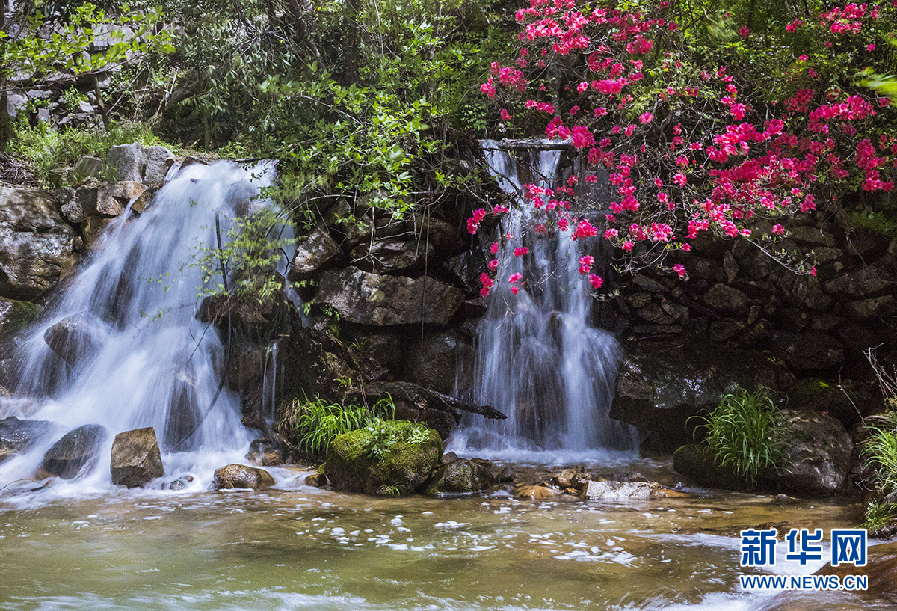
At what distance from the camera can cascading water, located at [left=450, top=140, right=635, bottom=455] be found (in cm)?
838

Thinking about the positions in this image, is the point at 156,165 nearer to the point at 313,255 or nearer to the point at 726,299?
the point at 313,255

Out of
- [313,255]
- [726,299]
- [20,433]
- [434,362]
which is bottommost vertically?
[20,433]

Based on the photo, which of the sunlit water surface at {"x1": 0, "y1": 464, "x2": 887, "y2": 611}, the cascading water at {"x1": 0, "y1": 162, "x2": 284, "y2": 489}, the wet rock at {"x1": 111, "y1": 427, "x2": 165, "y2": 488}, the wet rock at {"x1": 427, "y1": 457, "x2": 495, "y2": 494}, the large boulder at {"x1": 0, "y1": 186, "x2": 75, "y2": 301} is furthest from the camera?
the large boulder at {"x1": 0, "y1": 186, "x2": 75, "y2": 301}

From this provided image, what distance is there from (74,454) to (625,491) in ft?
18.9

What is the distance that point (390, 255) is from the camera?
8.24 meters

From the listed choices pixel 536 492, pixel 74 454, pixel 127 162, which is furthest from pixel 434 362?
pixel 127 162

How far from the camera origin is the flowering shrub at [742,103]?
6.75 m

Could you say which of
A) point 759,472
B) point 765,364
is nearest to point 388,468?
point 759,472

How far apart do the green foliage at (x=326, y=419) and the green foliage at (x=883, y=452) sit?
4.85m

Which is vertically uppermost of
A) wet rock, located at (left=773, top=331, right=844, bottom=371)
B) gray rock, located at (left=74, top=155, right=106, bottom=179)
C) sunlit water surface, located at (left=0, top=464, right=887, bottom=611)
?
gray rock, located at (left=74, top=155, right=106, bottom=179)

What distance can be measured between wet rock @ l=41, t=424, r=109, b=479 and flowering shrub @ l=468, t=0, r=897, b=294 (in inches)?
192

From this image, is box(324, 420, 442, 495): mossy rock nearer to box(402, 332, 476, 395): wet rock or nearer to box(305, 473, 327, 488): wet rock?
box(305, 473, 327, 488): wet rock

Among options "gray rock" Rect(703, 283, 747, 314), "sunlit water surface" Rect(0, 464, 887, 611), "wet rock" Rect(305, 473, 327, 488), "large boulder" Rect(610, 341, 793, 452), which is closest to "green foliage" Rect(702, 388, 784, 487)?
"sunlit water surface" Rect(0, 464, 887, 611)

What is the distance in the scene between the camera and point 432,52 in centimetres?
870
